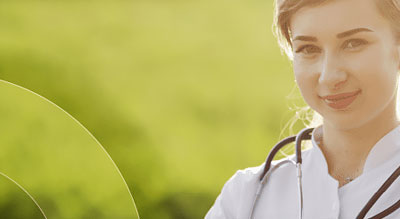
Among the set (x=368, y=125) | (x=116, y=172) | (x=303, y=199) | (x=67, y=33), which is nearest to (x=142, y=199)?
(x=116, y=172)

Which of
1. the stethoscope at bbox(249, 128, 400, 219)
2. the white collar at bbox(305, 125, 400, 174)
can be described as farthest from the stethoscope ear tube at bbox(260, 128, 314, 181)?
the white collar at bbox(305, 125, 400, 174)

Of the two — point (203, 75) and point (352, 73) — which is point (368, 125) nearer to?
point (352, 73)

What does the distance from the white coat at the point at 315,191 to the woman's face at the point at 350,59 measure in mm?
127

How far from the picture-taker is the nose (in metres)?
1.35

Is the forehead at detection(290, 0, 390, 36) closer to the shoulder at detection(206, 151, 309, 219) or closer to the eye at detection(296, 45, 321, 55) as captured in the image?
the eye at detection(296, 45, 321, 55)

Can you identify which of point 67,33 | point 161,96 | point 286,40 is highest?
point 67,33

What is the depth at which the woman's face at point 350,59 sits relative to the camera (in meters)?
1.35

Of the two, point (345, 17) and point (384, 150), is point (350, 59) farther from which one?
point (384, 150)

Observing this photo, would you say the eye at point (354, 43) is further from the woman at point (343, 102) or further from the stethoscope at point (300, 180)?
the stethoscope at point (300, 180)

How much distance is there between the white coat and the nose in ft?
0.66

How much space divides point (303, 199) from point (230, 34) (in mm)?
A: 1711

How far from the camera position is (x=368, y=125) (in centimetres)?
145

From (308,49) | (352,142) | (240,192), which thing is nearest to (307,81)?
(308,49)

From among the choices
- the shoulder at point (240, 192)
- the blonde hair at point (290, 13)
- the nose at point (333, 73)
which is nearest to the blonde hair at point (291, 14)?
the blonde hair at point (290, 13)
